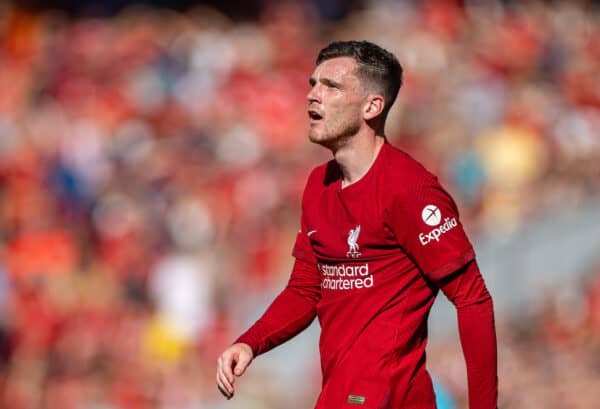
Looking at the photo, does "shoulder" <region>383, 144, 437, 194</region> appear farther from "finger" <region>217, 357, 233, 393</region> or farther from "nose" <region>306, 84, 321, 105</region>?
"finger" <region>217, 357, 233, 393</region>

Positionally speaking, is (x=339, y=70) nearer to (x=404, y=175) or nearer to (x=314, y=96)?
(x=314, y=96)

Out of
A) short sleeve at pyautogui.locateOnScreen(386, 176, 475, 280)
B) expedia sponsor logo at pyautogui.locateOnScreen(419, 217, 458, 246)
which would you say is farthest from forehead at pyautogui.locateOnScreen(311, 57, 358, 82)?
expedia sponsor logo at pyautogui.locateOnScreen(419, 217, 458, 246)

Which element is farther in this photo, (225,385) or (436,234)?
(225,385)

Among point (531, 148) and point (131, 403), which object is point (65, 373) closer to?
point (131, 403)

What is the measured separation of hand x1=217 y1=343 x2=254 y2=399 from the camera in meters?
3.80

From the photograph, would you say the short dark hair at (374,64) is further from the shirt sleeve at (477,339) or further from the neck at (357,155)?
the shirt sleeve at (477,339)

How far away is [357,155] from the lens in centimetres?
388

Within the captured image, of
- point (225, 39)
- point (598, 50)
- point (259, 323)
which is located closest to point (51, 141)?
point (225, 39)

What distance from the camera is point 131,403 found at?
1005cm

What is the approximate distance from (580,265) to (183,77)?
525 cm

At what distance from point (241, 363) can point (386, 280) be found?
0.59 metres

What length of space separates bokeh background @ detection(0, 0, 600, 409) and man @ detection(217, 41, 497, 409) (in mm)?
4099

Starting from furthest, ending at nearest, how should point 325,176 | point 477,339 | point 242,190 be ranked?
1. point 242,190
2. point 325,176
3. point 477,339

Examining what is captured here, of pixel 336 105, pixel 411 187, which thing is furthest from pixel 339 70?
pixel 411 187
